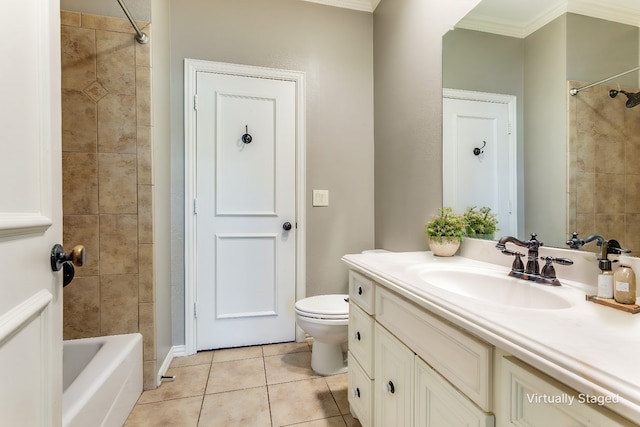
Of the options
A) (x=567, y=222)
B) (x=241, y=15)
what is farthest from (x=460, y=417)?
(x=241, y=15)

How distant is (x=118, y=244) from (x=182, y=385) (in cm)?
89

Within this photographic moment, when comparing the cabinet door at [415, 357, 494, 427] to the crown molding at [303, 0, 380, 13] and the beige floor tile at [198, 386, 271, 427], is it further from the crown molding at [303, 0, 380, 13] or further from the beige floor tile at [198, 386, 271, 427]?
the crown molding at [303, 0, 380, 13]

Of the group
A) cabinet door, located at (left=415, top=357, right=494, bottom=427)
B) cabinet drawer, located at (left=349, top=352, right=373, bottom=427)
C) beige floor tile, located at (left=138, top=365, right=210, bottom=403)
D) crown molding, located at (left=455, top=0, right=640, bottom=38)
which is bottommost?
beige floor tile, located at (left=138, top=365, right=210, bottom=403)

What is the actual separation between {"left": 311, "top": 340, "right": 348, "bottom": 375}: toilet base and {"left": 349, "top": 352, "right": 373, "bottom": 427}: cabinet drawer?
45 centimetres

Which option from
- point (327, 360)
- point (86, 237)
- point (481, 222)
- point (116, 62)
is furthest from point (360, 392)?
point (116, 62)

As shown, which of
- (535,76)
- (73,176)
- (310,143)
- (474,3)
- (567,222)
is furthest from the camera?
(310,143)

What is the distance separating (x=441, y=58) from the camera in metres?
1.62

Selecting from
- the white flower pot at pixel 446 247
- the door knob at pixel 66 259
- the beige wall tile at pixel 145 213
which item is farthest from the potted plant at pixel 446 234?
the beige wall tile at pixel 145 213

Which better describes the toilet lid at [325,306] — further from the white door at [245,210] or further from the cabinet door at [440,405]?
the cabinet door at [440,405]

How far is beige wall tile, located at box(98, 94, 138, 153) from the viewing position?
5.26ft

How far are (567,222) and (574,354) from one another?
2.36ft

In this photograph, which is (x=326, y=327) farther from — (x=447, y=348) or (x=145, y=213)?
(x=145, y=213)

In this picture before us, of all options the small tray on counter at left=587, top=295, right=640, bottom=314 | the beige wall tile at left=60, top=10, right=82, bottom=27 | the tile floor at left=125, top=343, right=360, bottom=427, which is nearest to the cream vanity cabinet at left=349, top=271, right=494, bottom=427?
the tile floor at left=125, top=343, right=360, bottom=427

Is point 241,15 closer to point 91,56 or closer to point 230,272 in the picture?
point 91,56
